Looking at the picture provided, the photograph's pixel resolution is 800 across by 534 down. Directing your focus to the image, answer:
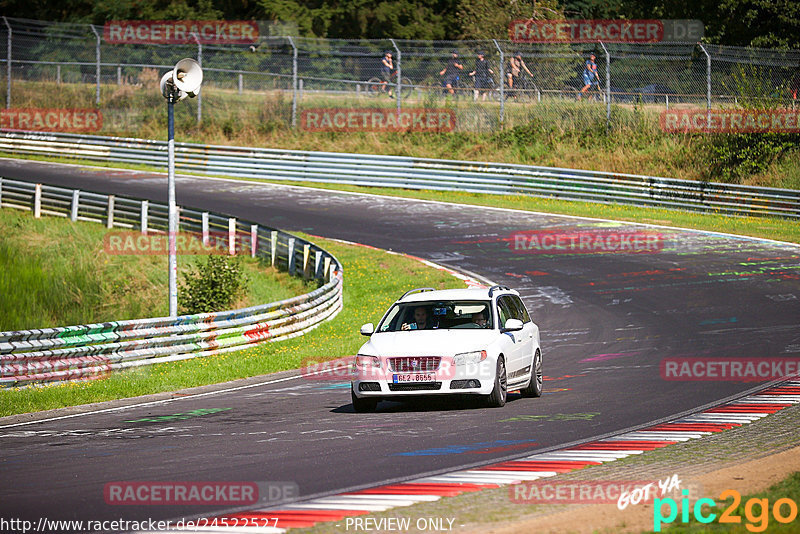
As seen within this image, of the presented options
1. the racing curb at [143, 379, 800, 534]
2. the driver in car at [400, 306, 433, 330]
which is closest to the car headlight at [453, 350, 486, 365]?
the driver in car at [400, 306, 433, 330]

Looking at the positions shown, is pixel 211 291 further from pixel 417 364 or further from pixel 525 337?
pixel 417 364

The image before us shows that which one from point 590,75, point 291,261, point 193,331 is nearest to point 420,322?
point 193,331

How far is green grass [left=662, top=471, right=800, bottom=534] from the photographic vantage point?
7000 mm

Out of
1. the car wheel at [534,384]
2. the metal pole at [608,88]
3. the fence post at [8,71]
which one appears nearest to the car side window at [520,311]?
the car wheel at [534,384]

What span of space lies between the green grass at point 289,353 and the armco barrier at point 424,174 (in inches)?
417

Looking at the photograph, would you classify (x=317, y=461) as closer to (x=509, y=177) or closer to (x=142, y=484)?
(x=142, y=484)

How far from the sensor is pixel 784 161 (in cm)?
3841

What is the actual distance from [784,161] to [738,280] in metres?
14.6

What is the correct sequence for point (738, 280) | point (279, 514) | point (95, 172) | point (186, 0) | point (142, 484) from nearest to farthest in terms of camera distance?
point (279, 514)
point (142, 484)
point (738, 280)
point (95, 172)
point (186, 0)

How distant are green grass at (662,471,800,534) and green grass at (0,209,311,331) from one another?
63.1 ft

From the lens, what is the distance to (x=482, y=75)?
41906 millimetres

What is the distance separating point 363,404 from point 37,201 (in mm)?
26702

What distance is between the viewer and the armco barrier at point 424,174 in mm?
36062

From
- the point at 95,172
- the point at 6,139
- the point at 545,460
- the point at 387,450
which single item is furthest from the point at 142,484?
the point at 6,139
